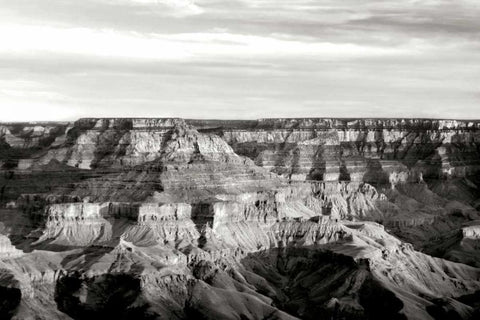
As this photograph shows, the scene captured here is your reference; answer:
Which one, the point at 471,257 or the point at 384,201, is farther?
the point at 384,201

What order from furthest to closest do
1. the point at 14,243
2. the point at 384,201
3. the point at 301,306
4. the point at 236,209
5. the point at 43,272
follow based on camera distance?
the point at 384,201, the point at 236,209, the point at 14,243, the point at 301,306, the point at 43,272

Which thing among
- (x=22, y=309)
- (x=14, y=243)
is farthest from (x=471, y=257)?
(x=22, y=309)

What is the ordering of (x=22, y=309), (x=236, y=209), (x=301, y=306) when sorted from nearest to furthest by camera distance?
(x=22, y=309)
(x=301, y=306)
(x=236, y=209)

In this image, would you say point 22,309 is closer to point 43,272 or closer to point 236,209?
point 43,272

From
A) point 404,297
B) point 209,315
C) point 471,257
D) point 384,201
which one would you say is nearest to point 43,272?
point 209,315

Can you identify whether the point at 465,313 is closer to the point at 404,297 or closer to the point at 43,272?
the point at 404,297

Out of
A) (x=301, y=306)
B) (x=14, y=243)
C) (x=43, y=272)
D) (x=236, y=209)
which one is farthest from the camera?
(x=236, y=209)
